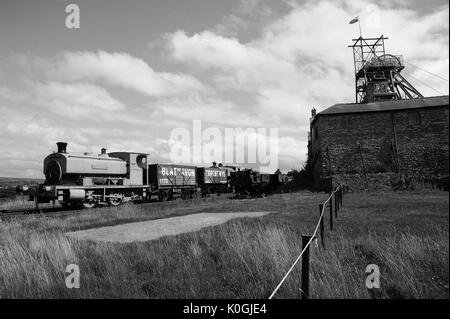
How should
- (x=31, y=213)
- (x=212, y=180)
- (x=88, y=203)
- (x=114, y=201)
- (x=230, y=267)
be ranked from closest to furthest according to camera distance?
1. (x=230, y=267)
2. (x=31, y=213)
3. (x=88, y=203)
4. (x=114, y=201)
5. (x=212, y=180)

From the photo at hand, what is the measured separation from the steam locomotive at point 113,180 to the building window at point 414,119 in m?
13.0

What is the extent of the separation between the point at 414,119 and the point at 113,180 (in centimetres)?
2020

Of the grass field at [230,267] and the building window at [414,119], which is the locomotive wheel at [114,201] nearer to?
the grass field at [230,267]

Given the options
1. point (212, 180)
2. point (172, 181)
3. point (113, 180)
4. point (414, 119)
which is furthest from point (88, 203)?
point (414, 119)

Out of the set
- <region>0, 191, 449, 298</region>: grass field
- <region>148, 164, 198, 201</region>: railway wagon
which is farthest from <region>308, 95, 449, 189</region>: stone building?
<region>0, 191, 449, 298</region>: grass field

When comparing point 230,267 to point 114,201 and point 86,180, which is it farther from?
point 114,201

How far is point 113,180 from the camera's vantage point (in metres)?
21.5

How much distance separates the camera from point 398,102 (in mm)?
24094

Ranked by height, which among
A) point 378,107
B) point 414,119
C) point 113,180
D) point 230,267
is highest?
point 378,107

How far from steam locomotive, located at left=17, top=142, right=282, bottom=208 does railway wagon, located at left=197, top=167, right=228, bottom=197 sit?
357 mm
